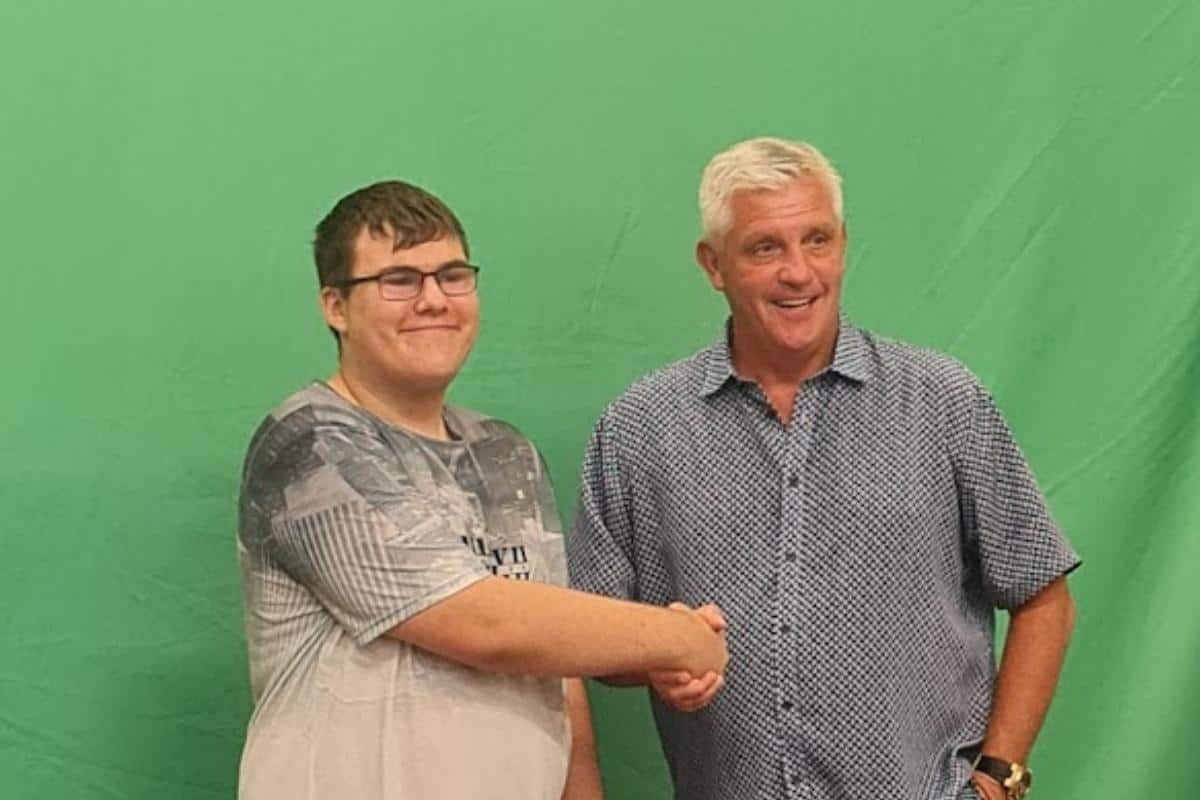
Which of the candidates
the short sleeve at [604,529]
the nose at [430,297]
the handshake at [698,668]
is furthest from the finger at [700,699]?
the nose at [430,297]

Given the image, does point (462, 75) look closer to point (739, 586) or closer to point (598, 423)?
point (598, 423)

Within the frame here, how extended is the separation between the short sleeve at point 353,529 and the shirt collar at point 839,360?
1.36 feet

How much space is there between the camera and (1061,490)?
2213 millimetres

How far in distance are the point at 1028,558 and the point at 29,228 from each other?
3.73 ft

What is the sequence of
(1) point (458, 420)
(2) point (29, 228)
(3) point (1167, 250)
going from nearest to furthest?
(1) point (458, 420)
(2) point (29, 228)
(3) point (1167, 250)

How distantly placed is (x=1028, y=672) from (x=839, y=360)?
398 millimetres

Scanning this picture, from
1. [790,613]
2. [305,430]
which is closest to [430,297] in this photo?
[305,430]

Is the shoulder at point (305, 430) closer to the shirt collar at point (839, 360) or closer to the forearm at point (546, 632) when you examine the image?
the forearm at point (546, 632)

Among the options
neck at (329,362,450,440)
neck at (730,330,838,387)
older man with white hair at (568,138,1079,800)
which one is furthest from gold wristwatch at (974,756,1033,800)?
neck at (329,362,450,440)

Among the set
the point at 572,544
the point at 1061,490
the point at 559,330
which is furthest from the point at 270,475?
the point at 1061,490

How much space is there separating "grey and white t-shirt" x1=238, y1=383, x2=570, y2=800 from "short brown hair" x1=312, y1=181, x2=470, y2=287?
127 millimetres

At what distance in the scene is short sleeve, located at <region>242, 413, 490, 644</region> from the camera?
1.49 metres

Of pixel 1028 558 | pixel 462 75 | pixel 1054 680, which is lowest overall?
pixel 1054 680

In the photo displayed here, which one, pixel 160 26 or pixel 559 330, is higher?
pixel 160 26
